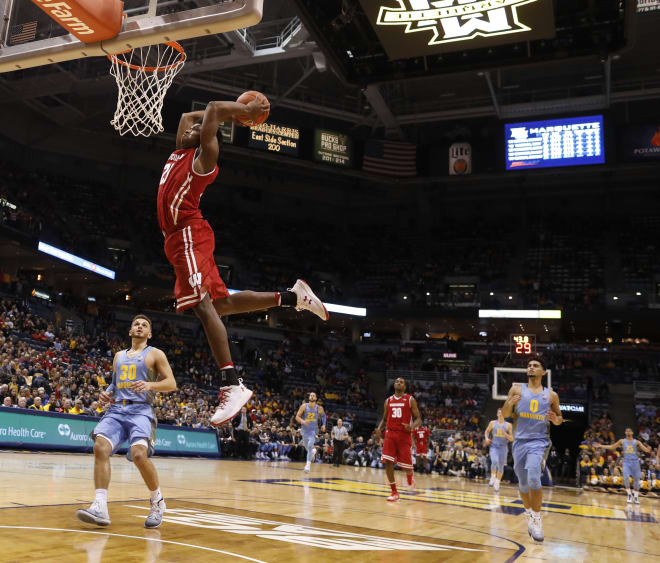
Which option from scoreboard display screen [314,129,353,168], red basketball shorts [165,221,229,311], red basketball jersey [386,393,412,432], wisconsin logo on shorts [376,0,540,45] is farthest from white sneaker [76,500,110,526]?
scoreboard display screen [314,129,353,168]

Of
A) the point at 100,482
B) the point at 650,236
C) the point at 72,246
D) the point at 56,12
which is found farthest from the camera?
the point at 650,236

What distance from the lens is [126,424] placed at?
17.5 feet

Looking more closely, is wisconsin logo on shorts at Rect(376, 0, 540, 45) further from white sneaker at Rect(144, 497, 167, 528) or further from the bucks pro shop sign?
white sneaker at Rect(144, 497, 167, 528)

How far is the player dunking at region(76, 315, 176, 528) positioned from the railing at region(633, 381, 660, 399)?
2548cm

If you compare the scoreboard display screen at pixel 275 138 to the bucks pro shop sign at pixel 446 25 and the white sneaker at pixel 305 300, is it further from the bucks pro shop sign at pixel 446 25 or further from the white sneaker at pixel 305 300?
the white sneaker at pixel 305 300

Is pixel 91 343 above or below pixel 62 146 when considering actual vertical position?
below

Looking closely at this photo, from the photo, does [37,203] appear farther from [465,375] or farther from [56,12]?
[56,12]

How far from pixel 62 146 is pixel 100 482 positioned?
28613 millimetres

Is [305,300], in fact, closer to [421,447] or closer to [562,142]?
[421,447]

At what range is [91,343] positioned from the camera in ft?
78.0

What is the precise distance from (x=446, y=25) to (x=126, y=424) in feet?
30.3

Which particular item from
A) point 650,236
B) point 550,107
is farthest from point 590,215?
point 550,107

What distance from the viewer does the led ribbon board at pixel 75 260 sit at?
23.7 metres

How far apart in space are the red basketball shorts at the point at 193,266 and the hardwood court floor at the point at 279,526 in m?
1.66
